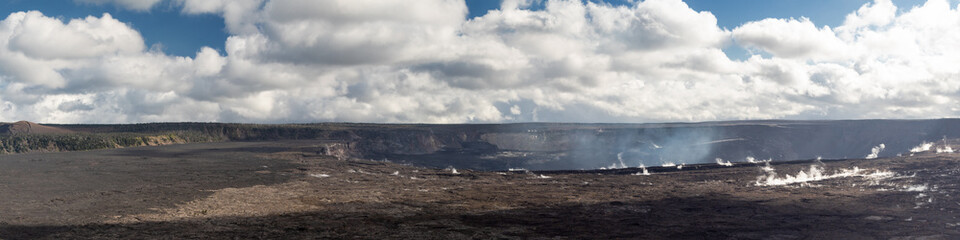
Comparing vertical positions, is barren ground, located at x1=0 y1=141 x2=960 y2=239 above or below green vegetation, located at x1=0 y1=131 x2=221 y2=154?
below

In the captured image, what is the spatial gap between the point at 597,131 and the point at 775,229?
370 ft

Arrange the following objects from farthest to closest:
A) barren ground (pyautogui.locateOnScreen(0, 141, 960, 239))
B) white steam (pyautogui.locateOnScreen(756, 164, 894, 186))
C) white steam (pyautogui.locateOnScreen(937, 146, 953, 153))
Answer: white steam (pyautogui.locateOnScreen(937, 146, 953, 153)) < white steam (pyautogui.locateOnScreen(756, 164, 894, 186)) < barren ground (pyautogui.locateOnScreen(0, 141, 960, 239))

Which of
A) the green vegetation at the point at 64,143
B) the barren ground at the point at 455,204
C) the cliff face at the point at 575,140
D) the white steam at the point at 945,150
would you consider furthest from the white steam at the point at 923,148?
the green vegetation at the point at 64,143

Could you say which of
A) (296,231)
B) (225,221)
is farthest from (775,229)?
(225,221)

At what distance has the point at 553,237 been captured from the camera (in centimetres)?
2302

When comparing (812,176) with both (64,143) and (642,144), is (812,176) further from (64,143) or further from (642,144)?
(64,143)

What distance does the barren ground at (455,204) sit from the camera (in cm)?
2352

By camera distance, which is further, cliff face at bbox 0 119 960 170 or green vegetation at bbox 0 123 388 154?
cliff face at bbox 0 119 960 170

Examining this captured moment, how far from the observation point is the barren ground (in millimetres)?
23516

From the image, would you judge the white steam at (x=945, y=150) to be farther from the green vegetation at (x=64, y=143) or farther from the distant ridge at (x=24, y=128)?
the distant ridge at (x=24, y=128)

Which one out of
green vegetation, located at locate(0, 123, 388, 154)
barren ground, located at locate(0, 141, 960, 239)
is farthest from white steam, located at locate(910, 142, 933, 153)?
green vegetation, located at locate(0, 123, 388, 154)

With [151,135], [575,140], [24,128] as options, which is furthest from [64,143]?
[575,140]

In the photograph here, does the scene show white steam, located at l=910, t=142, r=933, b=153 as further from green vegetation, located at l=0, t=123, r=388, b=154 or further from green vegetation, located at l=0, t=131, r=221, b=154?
green vegetation, located at l=0, t=131, r=221, b=154

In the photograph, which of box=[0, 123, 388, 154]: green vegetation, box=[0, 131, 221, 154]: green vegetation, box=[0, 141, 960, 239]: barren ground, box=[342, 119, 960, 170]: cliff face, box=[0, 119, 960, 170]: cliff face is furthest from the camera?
box=[342, 119, 960, 170]: cliff face
